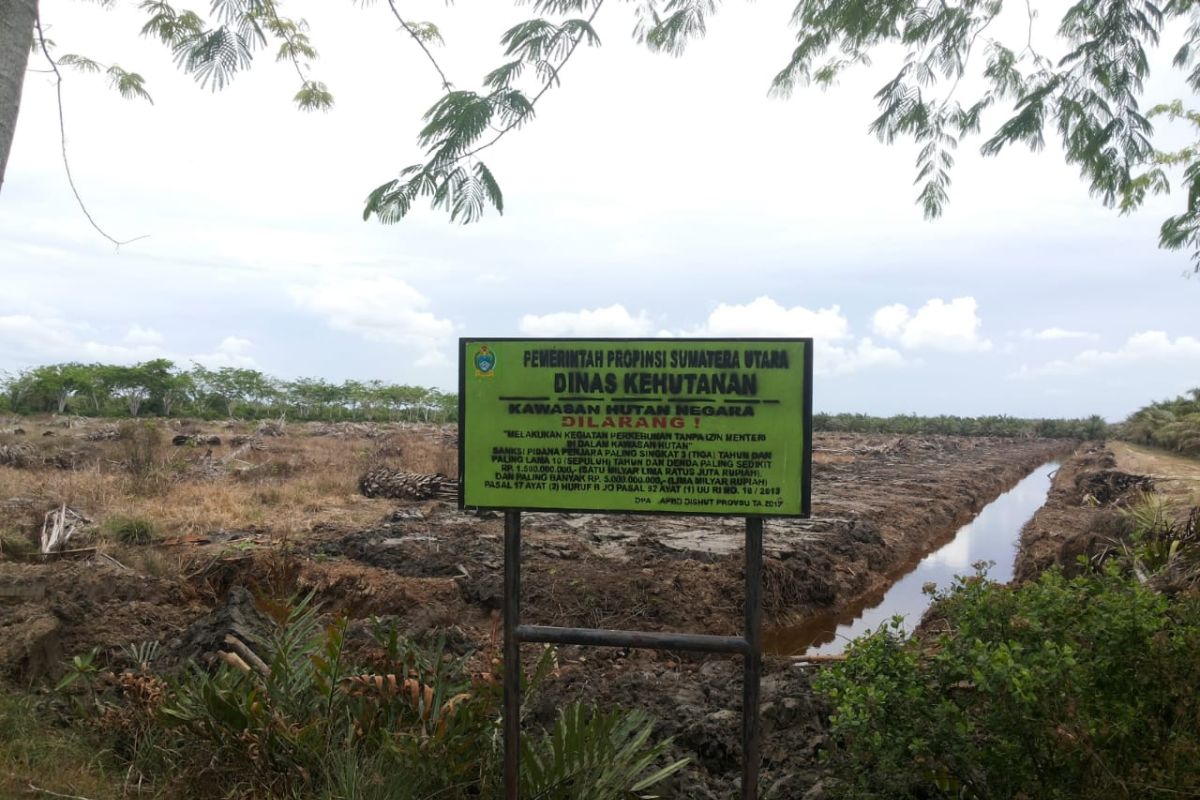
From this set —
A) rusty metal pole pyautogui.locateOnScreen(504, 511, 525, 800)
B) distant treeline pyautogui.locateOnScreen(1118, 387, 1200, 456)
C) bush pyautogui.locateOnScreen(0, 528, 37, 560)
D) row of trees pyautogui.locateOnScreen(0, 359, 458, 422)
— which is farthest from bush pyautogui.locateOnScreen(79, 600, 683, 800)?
row of trees pyautogui.locateOnScreen(0, 359, 458, 422)

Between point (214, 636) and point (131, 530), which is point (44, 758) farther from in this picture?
point (131, 530)

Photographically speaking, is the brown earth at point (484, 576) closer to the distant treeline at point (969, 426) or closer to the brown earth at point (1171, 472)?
the brown earth at point (1171, 472)

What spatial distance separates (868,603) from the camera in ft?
34.5

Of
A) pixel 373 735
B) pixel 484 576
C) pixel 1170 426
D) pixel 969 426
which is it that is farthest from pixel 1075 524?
pixel 969 426

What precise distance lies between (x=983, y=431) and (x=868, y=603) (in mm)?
52880

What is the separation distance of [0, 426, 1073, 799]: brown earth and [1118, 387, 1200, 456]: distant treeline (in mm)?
16451

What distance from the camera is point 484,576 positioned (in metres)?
8.40

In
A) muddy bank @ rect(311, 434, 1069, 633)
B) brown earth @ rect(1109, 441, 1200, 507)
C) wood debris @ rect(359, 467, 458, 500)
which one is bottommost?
muddy bank @ rect(311, 434, 1069, 633)

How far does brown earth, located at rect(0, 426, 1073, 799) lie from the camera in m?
4.88

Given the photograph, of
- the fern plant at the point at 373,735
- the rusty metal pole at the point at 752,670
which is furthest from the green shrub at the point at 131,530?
the rusty metal pole at the point at 752,670

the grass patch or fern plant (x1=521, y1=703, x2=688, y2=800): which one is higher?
fern plant (x1=521, y1=703, x2=688, y2=800)

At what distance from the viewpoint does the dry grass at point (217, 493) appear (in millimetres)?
11109

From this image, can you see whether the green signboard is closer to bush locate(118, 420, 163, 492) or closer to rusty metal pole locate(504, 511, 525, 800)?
rusty metal pole locate(504, 511, 525, 800)

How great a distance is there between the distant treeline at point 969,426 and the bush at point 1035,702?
176ft
